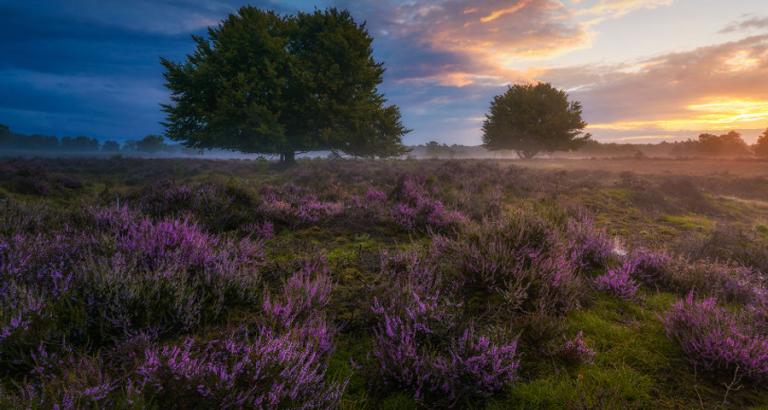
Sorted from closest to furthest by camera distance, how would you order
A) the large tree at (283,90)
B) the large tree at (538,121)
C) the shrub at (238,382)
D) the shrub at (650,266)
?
the shrub at (238,382) → the shrub at (650,266) → the large tree at (283,90) → the large tree at (538,121)

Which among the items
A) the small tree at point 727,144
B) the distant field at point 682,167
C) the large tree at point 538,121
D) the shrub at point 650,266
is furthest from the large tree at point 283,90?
the small tree at point 727,144

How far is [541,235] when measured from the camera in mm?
3768

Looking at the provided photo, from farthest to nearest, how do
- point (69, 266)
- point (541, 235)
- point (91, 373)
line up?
point (541, 235) → point (69, 266) → point (91, 373)

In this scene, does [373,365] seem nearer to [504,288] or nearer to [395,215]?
[504,288]

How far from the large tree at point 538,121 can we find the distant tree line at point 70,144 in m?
94.3

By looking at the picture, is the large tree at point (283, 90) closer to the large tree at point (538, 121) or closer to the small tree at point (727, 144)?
the large tree at point (538, 121)

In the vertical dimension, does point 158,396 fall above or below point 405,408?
above

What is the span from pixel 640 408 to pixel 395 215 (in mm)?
4827

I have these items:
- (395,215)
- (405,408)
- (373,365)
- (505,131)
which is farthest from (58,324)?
(505,131)

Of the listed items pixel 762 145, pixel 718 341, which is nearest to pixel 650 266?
pixel 718 341

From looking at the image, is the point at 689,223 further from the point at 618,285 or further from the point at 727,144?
the point at 727,144

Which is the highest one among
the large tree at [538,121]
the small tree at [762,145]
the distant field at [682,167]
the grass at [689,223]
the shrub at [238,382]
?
the large tree at [538,121]

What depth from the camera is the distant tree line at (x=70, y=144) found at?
104 metres

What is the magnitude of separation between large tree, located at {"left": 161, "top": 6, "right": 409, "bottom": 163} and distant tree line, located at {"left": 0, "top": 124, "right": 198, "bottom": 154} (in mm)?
86913
